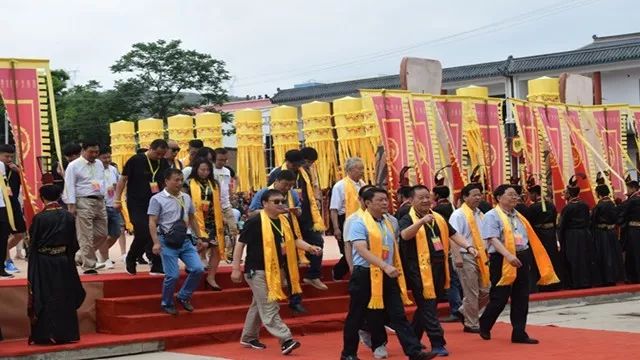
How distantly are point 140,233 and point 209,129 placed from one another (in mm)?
5483

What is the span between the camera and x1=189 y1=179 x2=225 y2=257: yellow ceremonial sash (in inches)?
440

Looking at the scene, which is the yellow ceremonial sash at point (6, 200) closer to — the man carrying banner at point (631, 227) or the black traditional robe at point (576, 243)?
the black traditional robe at point (576, 243)

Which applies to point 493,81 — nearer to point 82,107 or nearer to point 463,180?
point 82,107

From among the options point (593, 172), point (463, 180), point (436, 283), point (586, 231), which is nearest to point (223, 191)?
point (436, 283)

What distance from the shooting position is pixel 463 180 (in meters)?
14.9

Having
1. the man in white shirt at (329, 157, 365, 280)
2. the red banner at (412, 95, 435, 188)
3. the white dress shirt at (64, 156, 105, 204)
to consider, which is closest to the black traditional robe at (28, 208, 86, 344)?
the white dress shirt at (64, 156, 105, 204)

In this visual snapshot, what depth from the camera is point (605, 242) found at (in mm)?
15680

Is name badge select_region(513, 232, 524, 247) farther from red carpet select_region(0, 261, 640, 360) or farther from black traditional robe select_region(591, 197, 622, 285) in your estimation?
black traditional robe select_region(591, 197, 622, 285)

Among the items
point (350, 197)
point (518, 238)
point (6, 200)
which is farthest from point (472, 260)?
point (6, 200)

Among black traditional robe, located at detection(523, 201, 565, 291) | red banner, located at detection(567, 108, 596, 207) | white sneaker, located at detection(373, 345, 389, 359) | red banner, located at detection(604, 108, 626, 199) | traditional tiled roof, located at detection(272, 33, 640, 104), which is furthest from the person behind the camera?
traditional tiled roof, located at detection(272, 33, 640, 104)

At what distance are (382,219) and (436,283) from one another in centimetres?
121

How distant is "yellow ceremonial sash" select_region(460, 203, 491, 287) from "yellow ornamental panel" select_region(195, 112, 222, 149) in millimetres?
6575

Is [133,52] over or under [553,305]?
over

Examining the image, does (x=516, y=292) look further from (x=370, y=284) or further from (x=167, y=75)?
(x=167, y=75)
